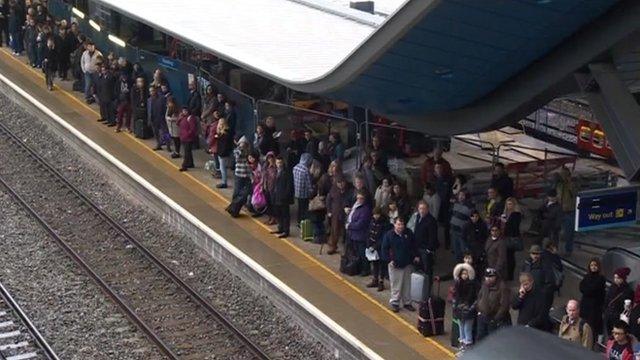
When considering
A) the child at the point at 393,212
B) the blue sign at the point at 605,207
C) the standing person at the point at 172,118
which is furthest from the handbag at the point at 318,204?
the standing person at the point at 172,118

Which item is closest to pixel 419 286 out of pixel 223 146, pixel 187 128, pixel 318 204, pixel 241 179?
pixel 318 204

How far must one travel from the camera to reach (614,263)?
45.6 ft

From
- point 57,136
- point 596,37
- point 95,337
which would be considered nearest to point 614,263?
point 596,37

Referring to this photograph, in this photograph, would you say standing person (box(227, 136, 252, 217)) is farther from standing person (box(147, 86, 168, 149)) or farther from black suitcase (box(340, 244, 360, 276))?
standing person (box(147, 86, 168, 149))

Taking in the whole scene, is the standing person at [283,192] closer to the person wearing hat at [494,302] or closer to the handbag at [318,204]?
the handbag at [318,204]

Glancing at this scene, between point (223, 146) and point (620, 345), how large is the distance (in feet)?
29.9

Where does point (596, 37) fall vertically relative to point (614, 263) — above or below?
above

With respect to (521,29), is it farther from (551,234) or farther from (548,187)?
(548,187)

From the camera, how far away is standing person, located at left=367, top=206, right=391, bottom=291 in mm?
14641

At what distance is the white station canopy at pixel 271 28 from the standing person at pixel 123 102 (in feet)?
4.40

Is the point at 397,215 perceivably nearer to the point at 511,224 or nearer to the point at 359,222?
the point at 359,222

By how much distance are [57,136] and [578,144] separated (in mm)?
9620

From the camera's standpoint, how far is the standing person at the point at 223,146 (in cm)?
1873

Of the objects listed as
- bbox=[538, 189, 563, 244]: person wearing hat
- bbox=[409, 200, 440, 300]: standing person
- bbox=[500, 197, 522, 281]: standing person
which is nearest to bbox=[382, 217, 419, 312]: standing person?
bbox=[409, 200, 440, 300]: standing person
